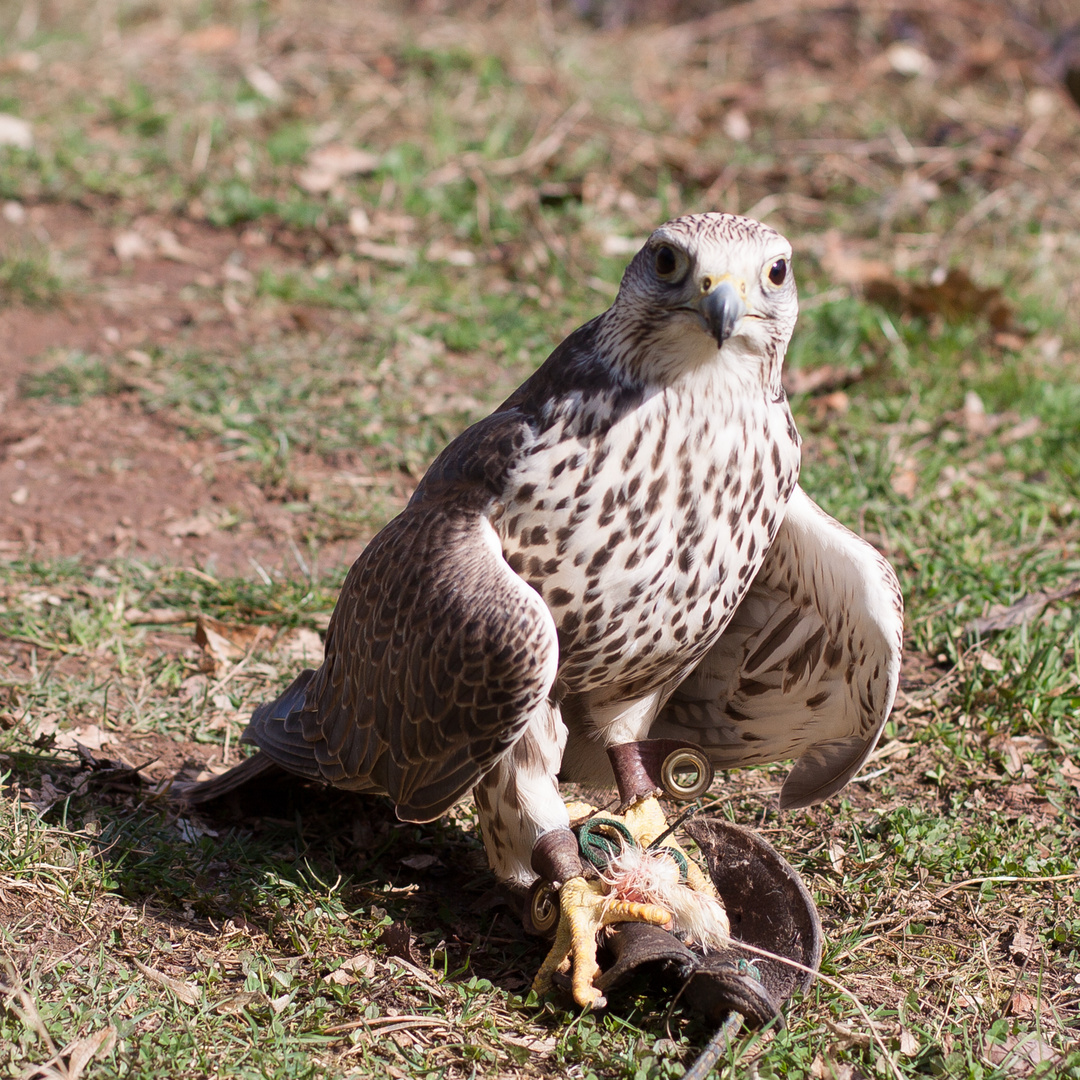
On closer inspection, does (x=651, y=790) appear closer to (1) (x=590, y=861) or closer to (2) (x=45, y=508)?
(1) (x=590, y=861)

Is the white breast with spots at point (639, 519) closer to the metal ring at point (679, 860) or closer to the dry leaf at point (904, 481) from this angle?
the metal ring at point (679, 860)

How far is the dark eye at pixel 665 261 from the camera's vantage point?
2.53m

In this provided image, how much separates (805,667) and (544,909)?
2.65 feet

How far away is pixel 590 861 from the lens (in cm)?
279

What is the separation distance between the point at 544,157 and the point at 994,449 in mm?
2779

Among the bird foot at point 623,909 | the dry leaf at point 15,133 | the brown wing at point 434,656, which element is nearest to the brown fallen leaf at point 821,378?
the brown wing at point 434,656

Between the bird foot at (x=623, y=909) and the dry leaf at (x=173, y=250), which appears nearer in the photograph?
the bird foot at (x=623, y=909)

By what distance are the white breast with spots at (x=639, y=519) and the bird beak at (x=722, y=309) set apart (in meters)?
0.21

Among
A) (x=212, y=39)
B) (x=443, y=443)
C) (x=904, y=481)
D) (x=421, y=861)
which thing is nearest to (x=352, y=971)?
(x=421, y=861)

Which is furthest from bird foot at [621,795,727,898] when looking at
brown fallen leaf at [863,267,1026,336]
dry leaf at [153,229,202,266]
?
dry leaf at [153,229,202,266]

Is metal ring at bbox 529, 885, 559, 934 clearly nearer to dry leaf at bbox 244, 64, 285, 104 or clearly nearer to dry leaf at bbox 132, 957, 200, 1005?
dry leaf at bbox 132, 957, 200, 1005

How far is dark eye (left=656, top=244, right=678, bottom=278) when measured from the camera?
253cm

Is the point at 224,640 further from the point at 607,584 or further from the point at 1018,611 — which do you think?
the point at 1018,611

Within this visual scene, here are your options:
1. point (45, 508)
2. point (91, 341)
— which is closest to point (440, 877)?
point (45, 508)
